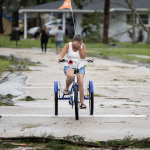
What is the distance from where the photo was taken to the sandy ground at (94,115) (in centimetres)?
601

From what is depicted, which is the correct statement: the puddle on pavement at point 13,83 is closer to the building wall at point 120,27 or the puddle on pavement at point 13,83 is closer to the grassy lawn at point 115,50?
the grassy lawn at point 115,50

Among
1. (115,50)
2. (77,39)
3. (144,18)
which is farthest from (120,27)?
(77,39)

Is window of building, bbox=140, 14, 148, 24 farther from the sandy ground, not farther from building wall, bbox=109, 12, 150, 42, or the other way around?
the sandy ground

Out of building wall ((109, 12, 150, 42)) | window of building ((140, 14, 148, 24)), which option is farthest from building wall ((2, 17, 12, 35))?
window of building ((140, 14, 148, 24))

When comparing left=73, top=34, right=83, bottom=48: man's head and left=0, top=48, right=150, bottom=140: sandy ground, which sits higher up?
left=73, top=34, right=83, bottom=48: man's head

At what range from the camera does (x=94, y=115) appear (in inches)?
291

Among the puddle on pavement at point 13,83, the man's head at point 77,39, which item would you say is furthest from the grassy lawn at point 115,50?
the man's head at point 77,39

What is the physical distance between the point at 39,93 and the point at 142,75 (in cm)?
521

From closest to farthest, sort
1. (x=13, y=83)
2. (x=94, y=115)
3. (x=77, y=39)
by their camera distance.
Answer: (x=77, y=39)
(x=94, y=115)
(x=13, y=83)

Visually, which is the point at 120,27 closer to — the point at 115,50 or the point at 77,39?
the point at 115,50

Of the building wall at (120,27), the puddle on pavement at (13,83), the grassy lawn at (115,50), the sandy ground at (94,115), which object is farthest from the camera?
the building wall at (120,27)

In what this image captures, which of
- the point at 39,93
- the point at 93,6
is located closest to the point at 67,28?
the point at 93,6

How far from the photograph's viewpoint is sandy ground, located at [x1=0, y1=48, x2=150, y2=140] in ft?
19.7

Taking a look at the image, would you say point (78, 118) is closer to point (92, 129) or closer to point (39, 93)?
point (92, 129)
